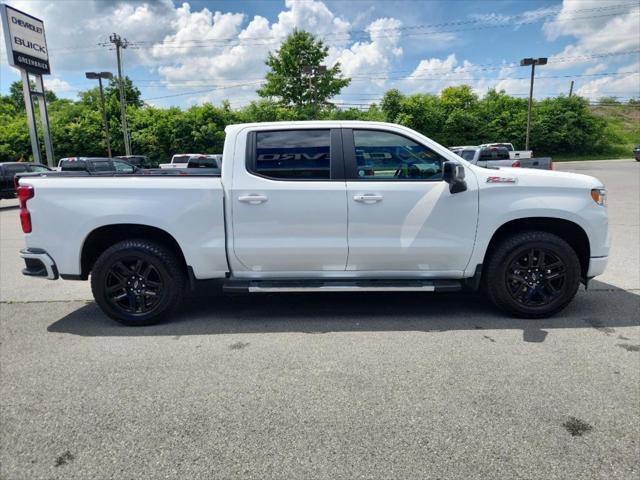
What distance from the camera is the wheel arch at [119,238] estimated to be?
439 cm

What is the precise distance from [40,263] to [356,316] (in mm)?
3171

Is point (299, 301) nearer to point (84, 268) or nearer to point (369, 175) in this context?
point (369, 175)

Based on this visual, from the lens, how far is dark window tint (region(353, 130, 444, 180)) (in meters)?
4.32

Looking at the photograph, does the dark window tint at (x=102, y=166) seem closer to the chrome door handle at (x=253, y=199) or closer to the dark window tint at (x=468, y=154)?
the dark window tint at (x=468, y=154)

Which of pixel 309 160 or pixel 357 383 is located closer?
pixel 357 383

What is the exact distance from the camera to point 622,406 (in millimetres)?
2883

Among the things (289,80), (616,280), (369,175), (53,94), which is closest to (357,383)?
(369,175)

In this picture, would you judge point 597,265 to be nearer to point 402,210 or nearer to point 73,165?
point 402,210

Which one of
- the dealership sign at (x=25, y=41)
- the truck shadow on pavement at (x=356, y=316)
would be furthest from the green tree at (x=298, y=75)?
the truck shadow on pavement at (x=356, y=316)

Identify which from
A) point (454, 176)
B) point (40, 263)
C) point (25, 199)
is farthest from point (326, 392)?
point (25, 199)

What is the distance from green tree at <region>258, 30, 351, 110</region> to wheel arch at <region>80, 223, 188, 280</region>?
136 ft

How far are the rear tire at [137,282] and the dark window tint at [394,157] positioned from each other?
214 cm

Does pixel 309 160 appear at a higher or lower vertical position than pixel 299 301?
higher

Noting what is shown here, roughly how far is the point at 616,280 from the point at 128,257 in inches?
230
